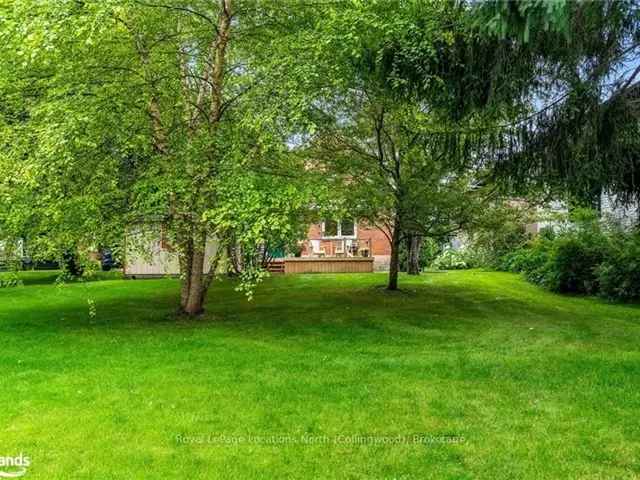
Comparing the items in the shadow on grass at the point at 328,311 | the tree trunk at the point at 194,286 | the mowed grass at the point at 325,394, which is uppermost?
the tree trunk at the point at 194,286

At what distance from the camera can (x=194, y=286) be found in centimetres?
1068

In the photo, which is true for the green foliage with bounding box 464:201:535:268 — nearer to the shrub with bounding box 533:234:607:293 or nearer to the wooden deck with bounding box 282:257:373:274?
the shrub with bounding box 533:234:607:293

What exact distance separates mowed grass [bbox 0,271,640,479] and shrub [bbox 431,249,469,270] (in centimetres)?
1264

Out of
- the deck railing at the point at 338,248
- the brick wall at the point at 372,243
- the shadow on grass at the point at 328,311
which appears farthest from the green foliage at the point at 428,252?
the shadow on grass at the point at 328,311

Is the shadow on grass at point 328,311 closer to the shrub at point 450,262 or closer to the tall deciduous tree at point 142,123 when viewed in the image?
the tall deciduous tree at point 142,123

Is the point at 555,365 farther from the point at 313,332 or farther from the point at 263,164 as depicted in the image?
the point at 263,164

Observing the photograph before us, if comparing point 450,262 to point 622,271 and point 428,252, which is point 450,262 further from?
point 622,271

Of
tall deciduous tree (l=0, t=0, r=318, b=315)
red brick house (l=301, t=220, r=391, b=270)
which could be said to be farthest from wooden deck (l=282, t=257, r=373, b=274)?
tall deciduous tree (l=0, t=0, r=318, b=315)

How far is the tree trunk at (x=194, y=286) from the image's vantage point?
1051 cm

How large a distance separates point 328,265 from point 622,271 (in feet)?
32.8

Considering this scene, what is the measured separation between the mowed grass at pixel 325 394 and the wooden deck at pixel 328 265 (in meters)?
8.68

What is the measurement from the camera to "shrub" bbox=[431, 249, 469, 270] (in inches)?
945

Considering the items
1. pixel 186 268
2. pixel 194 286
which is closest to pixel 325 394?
pixel 194 286

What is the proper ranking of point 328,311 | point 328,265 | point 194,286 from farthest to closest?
point 328,265
point 328,311
point 194,286
